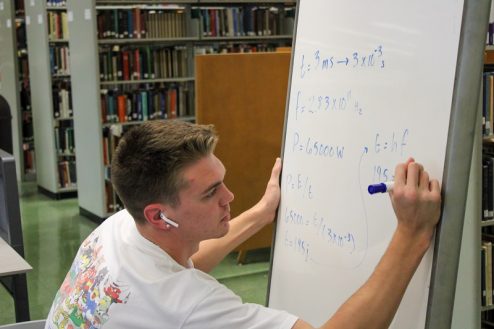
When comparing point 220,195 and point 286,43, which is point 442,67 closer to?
point 220,195

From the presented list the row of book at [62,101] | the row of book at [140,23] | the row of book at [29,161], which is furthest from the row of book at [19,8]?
the row of book at [140,23]

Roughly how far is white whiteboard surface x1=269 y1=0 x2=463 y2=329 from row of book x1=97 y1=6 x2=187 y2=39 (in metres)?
4.69

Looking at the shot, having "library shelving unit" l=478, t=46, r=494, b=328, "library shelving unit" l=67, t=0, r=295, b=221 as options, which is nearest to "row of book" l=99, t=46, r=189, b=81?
"library shelving unit" l=67, t=0, r=295, b=221

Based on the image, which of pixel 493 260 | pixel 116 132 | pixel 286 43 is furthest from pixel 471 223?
pixel 286 43

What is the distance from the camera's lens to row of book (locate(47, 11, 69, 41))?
7219 mm

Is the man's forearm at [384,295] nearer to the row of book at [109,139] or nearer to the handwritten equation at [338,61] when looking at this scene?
the handwritten equation at [338,61]

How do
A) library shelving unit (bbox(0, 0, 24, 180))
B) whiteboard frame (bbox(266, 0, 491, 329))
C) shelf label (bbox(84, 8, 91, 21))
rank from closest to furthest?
whiteboard frame (bbox(266, 0, 491, 329)) → shelf label (bbox(84, 8, 91, 21)) → library shelving unit (bbox(0, 0, 24, 180))

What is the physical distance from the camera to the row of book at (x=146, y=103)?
6543mm

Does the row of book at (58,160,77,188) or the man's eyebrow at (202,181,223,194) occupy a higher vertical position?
the man's eyebrow at (202,181,223,194)

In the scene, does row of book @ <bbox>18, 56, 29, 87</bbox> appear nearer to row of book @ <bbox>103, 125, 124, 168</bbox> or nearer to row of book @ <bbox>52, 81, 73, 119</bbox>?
row of book @ <bbox>52, 81, 73, 119</bbox>

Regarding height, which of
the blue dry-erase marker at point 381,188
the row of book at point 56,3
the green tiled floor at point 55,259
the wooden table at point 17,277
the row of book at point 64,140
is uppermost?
the row of book at point 56,3

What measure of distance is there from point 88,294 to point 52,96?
589 centimetres

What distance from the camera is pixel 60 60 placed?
7289mm

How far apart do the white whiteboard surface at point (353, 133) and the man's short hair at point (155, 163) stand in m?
0.38
